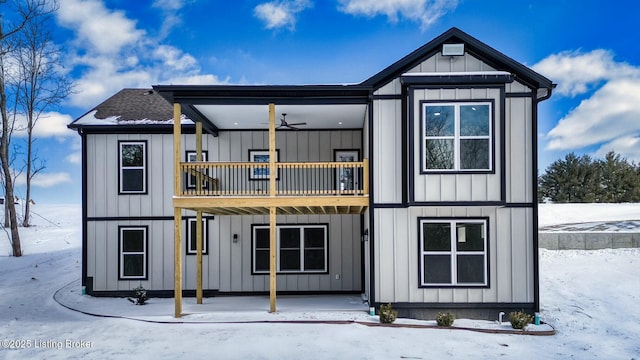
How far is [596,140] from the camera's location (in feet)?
110

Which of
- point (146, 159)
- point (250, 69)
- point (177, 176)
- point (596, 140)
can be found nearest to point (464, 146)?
point (177, 176)

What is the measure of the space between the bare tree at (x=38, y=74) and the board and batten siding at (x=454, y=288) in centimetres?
1928

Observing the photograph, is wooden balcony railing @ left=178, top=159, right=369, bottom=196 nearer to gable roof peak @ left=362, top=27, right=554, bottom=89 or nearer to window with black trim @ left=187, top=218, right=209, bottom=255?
window with black trim @ left=187, top=218, right=209, bottom=255

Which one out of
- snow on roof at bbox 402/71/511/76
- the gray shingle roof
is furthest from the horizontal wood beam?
the gray shingle roof

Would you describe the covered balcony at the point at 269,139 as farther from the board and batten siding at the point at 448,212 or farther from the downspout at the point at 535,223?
the downspout at the point at 535,223

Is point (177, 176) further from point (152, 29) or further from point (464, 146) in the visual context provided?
Result: point (152, 29)

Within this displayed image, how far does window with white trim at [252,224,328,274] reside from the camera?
52.4ft

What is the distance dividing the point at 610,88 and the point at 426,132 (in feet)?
73.1

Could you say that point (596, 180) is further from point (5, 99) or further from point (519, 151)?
point (5, 99)

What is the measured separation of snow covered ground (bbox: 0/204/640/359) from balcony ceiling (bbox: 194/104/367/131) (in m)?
5.07

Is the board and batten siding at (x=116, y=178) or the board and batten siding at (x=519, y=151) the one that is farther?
the board and batten siding at (x=116, y=178)

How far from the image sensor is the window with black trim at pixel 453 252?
Answer: 40.7 ft

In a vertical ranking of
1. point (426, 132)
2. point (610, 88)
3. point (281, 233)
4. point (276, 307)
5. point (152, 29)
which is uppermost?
point (152, 29)

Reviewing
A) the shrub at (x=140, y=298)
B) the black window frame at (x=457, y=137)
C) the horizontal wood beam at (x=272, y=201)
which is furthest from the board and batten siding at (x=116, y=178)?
the black window frame at (x=457, y=137)
